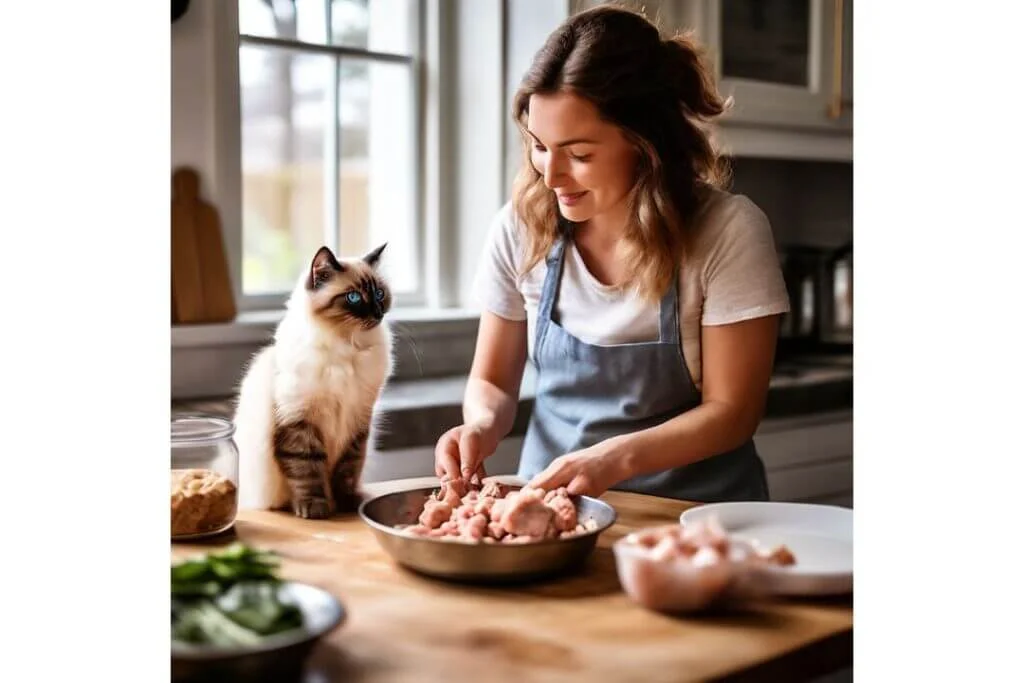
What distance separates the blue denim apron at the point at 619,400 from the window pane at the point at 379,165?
163 mm

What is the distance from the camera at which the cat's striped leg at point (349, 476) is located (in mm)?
1128

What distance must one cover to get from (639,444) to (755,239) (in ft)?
0.78

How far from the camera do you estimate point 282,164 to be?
42.4 inches

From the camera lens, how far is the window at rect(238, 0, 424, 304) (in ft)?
3.47

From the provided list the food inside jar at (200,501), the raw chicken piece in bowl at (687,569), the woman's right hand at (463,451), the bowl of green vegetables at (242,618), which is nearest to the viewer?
the bowl of green vegetables at (242,618)

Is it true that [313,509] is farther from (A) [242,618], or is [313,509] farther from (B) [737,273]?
(B) [737,273]

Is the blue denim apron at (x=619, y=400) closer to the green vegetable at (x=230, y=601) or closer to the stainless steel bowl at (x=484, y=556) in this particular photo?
the stainless steel bowl at (x=484, y=556)

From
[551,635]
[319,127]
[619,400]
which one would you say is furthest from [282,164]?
[551,635]

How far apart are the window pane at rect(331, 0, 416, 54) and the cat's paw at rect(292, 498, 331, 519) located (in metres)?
0.46

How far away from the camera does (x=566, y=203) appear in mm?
1092

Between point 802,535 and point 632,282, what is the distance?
0.98 feet

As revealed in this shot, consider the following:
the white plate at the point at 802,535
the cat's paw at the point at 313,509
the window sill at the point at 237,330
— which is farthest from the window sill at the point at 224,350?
the white plate at the point at 802,535
